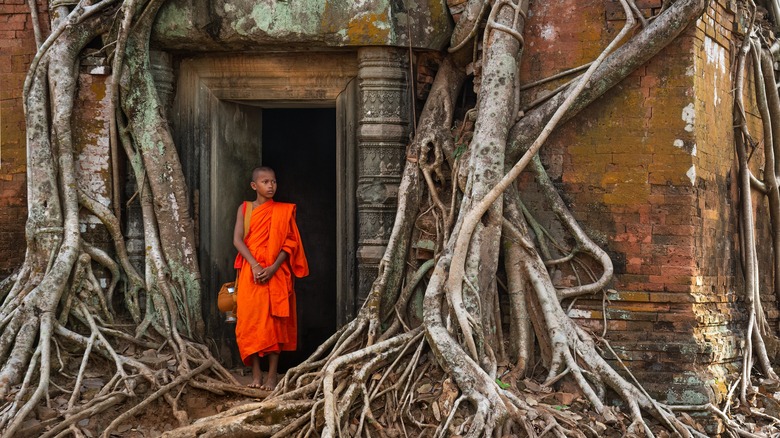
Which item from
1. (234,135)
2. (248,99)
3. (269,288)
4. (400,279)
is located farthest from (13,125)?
(400,279)

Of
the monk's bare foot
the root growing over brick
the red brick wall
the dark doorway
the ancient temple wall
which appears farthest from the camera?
the dark doorway

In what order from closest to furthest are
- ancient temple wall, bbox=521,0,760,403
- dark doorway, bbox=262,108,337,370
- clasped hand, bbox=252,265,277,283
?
ancient temple wall, bbox=521,0,760,403 < clasped hand, bbox=252,265,277,283 < dark doorway, bbox=262,108,337,370

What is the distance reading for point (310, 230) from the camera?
9414mm

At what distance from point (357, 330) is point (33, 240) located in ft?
7.11

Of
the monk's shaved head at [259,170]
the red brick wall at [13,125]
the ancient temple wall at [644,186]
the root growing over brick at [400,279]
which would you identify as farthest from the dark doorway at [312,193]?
the ancient temple wall at [644,186]

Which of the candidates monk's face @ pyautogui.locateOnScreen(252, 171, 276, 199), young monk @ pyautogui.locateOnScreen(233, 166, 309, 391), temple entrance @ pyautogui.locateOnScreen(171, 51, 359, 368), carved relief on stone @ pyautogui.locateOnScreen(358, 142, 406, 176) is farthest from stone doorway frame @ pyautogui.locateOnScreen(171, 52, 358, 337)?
monk's face @ pyautogui.locateOnScreen(252, 171, 276, 199)

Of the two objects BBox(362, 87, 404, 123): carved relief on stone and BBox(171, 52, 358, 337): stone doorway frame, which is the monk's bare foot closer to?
BBox(171, 52, 358, 337): stone doorway frame

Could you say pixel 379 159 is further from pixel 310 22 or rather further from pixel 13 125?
pixel 13 125

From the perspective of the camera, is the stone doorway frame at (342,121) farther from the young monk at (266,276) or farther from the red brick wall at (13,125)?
the red brick wall at (13,125)

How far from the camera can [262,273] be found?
7070 millimetres

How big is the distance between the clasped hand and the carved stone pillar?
1.91 ft

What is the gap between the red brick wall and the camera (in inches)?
291

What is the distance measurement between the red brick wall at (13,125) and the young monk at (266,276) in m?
1.51

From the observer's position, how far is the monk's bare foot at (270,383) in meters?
6.85
